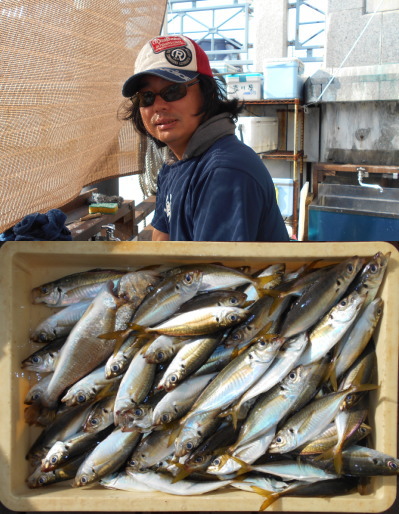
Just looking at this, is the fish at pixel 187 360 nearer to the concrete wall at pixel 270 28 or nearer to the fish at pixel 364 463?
the fish at pixel 364 463

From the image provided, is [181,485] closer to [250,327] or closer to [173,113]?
[250,327]

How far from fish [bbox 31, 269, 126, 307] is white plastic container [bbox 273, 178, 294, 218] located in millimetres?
8616

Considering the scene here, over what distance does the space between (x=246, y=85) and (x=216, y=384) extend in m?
9.27

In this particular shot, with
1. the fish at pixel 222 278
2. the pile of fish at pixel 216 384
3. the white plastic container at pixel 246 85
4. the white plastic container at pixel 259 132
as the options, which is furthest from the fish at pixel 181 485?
the white plastic container at pixel 246 85

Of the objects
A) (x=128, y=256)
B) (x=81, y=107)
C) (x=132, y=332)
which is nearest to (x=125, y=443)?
(x=132, y=332)

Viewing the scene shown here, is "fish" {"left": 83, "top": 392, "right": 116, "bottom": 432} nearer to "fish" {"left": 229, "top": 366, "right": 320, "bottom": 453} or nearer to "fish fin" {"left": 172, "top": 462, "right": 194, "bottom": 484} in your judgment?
"fish fin" {"left": 172, "top": 462, "right": 194, "bottom": 484}

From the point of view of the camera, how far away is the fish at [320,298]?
1446mm

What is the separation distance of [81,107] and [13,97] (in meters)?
0.72

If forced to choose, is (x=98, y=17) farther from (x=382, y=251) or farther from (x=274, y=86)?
(x=274, y=86)

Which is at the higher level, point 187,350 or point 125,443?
point 187,350

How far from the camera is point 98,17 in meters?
2.62

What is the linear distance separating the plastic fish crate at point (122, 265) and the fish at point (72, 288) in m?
0.04

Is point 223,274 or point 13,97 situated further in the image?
point 13,97

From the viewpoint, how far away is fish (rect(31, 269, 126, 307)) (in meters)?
1.58
